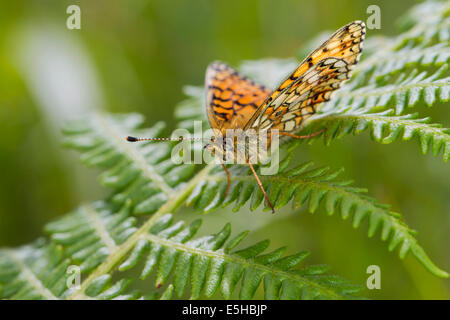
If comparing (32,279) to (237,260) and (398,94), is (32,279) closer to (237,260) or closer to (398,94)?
(237,260)

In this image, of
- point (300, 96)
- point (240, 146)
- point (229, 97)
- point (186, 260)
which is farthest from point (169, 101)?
point (186, 260)

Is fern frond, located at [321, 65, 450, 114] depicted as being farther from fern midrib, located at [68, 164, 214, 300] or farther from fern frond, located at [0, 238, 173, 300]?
fern frond, located at [0, 238, 173, 300]

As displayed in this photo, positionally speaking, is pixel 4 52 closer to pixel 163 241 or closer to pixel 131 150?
pixel 131 150

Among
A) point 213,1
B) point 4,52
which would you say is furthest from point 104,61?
point 213,1

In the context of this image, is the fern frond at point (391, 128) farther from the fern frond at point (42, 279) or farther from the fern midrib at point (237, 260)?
the fern frond at point (42, 279)

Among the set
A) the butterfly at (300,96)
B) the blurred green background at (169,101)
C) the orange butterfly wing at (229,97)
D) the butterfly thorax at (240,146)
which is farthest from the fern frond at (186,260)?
the blurred green background at (169,101)
